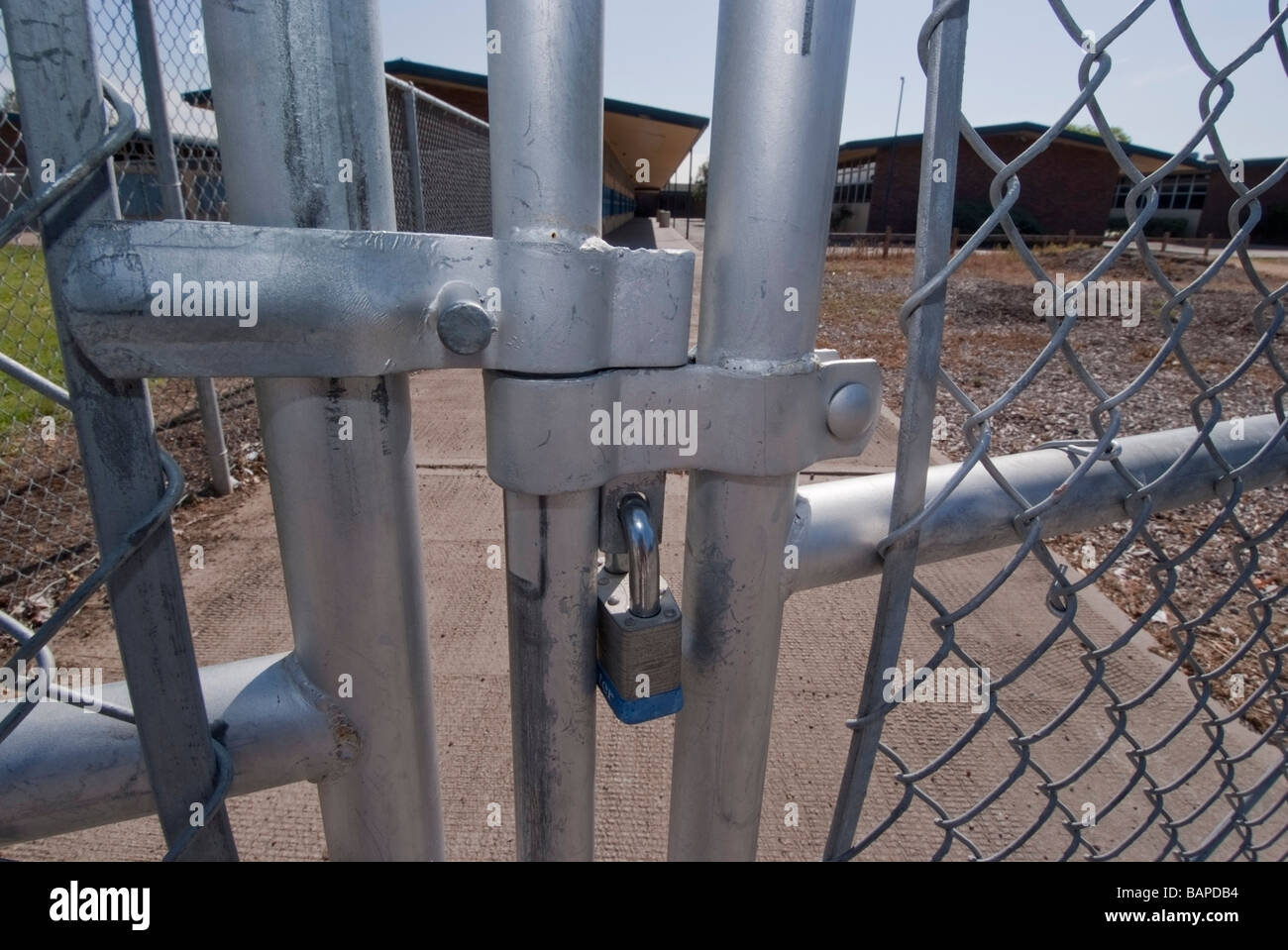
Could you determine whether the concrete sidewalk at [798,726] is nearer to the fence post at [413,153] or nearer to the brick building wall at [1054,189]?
the fence post at [413,153]

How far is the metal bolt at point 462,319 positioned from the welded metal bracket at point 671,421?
5cm

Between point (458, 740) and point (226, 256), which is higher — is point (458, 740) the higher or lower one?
the lower one

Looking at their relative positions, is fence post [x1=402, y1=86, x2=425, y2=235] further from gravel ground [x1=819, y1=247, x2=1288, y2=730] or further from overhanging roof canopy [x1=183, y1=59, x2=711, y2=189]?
overhanging roof canopy [x1=183, y1=59, x2=711, y2=189]

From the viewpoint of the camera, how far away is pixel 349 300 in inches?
21.5

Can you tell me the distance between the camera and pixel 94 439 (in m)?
Answer: 0.53

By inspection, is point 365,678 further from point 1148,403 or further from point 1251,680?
point 1148,403

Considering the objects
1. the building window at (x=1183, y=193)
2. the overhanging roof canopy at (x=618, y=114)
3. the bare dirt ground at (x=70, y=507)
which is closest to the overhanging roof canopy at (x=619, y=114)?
the overhanging roof canopy at (x=618, y=114)

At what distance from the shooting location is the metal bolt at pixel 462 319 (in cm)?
56

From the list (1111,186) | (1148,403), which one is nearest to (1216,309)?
(1148,403)

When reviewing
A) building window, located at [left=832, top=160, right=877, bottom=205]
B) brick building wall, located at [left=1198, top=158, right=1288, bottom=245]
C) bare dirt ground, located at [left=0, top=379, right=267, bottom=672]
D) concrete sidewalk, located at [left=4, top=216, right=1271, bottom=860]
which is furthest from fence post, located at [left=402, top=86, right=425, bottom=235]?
brick building wall, located at [left=1198, top=158, right=1288, bottom=245]

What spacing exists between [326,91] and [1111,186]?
127 feet

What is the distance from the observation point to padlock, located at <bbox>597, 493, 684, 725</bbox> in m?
0.68

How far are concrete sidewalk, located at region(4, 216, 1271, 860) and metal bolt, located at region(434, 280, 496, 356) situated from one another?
154cm

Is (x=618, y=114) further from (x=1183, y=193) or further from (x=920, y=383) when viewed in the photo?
(x=1183, y=193)
